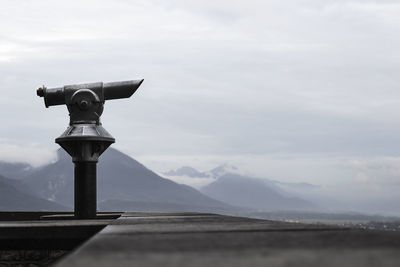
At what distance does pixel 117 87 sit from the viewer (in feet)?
43.6

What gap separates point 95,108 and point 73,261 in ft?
33.3

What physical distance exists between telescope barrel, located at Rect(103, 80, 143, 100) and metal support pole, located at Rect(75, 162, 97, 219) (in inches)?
66.0

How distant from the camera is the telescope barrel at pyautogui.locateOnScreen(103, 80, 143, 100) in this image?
13188 mm

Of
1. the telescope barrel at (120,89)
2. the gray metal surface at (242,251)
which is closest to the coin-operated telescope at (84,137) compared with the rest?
the telescope barrel at (120,89)

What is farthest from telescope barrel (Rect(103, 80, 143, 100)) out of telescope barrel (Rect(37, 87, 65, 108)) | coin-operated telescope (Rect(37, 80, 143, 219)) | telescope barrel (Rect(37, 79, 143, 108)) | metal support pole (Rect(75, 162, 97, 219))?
metal support pole (Rect(75, 162, 97, 219))

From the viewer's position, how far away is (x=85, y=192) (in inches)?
498

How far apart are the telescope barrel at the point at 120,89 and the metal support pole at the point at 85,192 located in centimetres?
168

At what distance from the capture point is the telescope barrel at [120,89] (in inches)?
519

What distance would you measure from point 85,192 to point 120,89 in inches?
99.2

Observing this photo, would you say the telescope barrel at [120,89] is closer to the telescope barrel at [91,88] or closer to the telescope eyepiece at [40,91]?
the telescope barrel at [91,88]

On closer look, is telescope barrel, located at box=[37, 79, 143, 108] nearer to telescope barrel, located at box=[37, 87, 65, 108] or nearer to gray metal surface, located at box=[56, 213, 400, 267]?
telescope barrel, located at box=[37, 87, 65, 108]

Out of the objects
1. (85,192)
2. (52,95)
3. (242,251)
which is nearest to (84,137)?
(85,192)

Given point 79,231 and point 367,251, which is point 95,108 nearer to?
point 79,231

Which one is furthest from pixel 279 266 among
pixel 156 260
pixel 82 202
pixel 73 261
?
pixel 82 202
